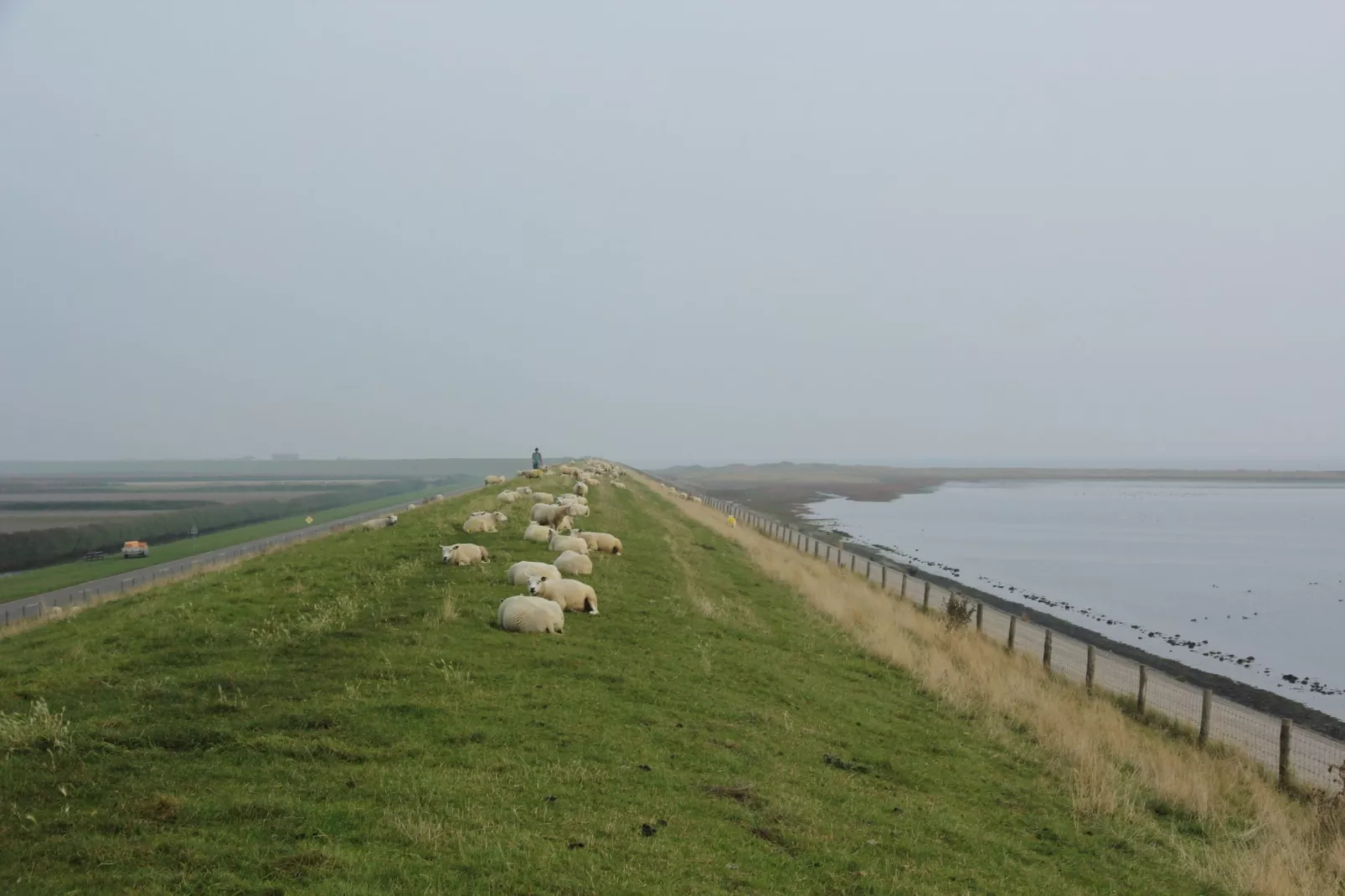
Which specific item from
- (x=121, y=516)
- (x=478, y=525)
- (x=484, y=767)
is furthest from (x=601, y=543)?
(x=121, y=516)

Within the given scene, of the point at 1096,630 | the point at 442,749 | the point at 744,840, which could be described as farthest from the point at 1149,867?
the point at 1096,630

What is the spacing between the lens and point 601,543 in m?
25.3

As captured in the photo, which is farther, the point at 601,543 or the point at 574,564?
the point at 601,543

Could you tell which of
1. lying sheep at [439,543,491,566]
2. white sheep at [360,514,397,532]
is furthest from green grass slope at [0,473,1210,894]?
white sheep at [360,514,397,532]

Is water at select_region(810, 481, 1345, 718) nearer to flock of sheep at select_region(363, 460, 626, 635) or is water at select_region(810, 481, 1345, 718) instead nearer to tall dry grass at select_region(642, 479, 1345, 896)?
tall dry grass at select_region(642, 479, 1345, 896)

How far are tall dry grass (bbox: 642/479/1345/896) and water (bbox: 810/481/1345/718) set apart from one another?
12.5 m

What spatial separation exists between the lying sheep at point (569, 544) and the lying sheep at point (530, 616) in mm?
7202

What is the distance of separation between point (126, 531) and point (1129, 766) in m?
118

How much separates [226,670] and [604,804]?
654cm

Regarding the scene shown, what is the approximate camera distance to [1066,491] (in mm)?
183500

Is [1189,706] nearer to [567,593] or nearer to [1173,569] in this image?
[567,593]

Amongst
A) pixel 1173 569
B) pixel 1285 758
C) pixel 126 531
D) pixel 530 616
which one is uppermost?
pixel 530 616

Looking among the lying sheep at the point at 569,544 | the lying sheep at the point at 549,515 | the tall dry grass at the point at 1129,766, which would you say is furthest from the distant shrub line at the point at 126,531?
the tall dry grass at the point at 1129,766

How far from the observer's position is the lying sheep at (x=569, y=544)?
74.7 feet
